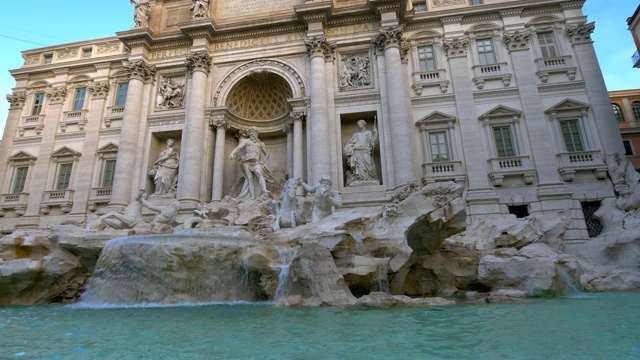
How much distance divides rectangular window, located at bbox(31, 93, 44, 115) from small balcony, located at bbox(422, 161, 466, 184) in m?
22.5

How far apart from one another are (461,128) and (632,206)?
22.6 ft

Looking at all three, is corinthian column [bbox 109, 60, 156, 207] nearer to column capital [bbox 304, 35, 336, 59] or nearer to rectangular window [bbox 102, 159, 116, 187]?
rectangular window [bbox 102, 159, 116, 187]

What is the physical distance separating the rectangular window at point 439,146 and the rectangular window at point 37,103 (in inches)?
892

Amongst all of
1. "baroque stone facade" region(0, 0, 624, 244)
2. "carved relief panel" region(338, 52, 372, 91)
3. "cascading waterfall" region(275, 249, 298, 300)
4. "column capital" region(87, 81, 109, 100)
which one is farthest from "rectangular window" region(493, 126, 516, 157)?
"column capital" region(87, 81, 109, 100)

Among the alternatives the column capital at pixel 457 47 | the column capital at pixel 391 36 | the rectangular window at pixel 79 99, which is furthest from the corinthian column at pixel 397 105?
→ the rectangular window at pixel 79 99

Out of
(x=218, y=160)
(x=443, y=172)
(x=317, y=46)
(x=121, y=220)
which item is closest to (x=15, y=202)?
(x=121, y=220)

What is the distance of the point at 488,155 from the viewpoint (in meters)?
16.3

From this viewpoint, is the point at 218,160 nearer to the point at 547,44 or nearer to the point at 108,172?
the point at 108,172

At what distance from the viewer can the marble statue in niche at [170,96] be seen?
19453 mm

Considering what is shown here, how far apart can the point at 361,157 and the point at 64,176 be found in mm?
16365

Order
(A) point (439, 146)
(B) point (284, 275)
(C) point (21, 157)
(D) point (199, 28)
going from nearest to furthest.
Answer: (B) point (284, 275), (A) point (439, 146), (D) point (199, 28), (C) point (21, 157)

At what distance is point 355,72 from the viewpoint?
18062 mm

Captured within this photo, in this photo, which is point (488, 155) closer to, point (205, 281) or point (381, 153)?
point (381, 153)

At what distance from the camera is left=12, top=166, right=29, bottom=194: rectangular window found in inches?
798
